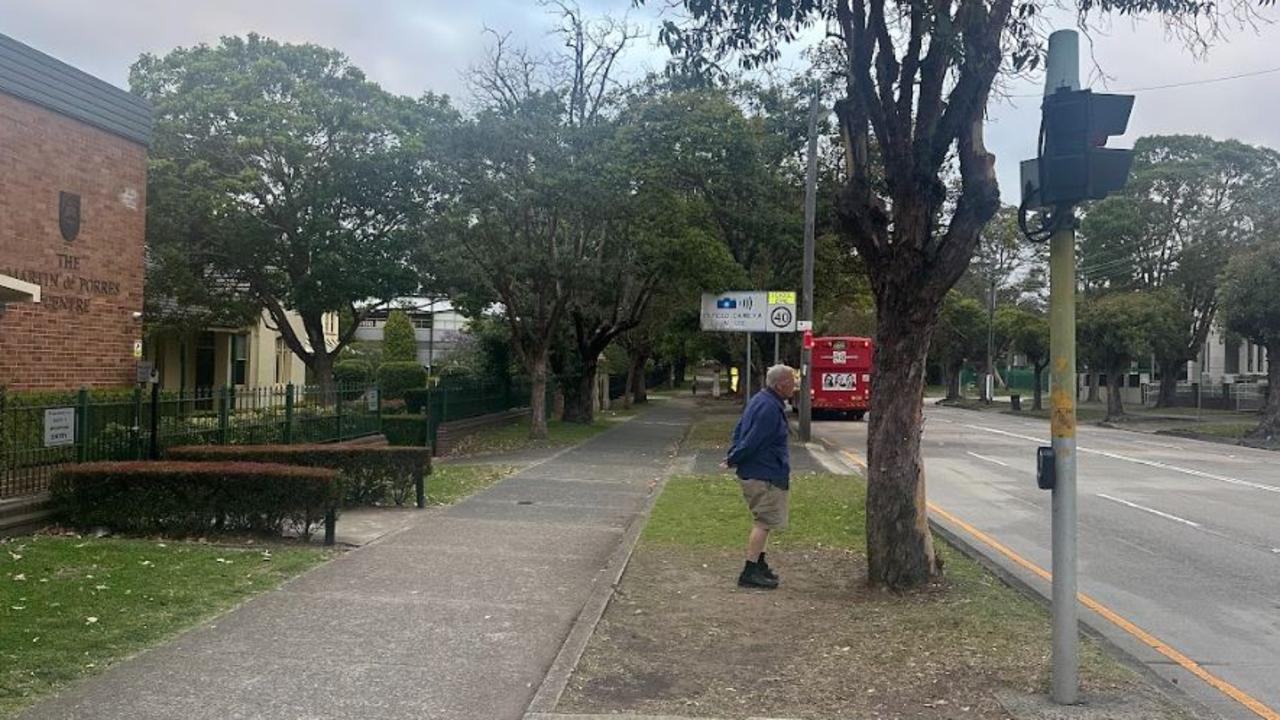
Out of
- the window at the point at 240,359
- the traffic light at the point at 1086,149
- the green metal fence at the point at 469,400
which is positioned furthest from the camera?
the window at the point at 240,359

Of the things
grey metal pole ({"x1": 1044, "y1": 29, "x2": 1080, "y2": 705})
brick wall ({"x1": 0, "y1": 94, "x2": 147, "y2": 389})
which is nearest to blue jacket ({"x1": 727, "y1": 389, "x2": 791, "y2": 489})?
grey metal pole ({"x1": 1044, "y1": 29, "x2": 1080, "y2": 705})

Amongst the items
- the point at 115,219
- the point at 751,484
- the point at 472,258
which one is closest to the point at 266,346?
the point at 472,258

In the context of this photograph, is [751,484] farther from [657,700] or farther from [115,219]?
[115,219]

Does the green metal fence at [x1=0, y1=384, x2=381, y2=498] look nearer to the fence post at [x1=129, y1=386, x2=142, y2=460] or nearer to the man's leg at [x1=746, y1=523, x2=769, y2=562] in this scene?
the fence post at [x1=129, y1=386, x2=142, y2=460]

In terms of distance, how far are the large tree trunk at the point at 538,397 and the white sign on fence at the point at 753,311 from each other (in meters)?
4.48

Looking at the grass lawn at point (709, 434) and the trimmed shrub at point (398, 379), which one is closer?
the grass lawn at point (709, 434)

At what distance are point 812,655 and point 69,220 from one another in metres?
A: 12.7

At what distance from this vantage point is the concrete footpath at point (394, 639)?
201 inches

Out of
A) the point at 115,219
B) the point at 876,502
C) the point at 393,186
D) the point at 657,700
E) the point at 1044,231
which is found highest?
the point at 393,186

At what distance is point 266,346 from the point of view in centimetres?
3825

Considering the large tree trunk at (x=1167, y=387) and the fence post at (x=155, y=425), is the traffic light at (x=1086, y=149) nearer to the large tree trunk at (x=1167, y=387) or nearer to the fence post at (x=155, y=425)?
the fence post at (x=155, y=425)

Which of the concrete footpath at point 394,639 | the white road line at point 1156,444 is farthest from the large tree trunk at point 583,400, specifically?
the concrete footpath at point 394,639

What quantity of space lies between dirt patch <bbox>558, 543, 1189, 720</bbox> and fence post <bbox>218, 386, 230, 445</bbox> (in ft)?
24.9

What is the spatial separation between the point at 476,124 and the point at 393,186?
568 centimetres
